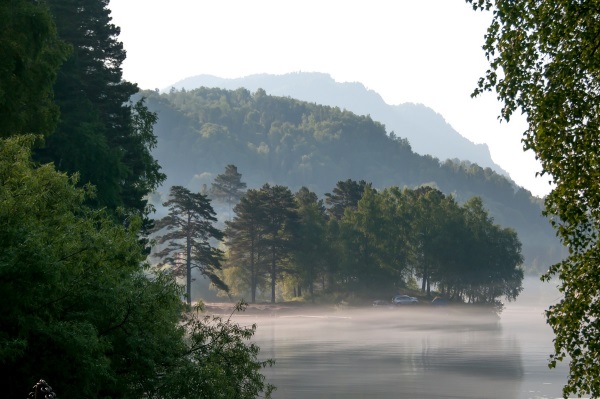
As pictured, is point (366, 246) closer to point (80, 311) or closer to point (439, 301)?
point (439, 301)

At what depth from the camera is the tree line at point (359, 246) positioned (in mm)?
119500

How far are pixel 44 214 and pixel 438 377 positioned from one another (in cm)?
3338

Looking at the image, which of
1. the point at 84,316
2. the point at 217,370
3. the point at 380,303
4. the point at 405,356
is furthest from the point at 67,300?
the point at 380,303

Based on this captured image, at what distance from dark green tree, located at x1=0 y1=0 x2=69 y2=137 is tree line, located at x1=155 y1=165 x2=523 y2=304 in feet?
255

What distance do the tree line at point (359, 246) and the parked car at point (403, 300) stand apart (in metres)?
2.13

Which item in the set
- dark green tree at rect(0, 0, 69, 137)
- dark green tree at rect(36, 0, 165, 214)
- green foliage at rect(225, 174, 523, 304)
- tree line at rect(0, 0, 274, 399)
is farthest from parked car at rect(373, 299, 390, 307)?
tree line at rect(0, 0, 274, 399)

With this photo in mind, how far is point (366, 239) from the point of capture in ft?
408

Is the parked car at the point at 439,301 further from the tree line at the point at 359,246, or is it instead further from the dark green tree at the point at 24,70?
the dark green tree at the point at 24,70

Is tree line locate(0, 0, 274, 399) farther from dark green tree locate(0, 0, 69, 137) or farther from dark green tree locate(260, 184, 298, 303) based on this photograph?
dark green tree locate(260, 184, 298, 303)

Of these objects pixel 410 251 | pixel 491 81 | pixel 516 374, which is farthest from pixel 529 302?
pixel 491 81

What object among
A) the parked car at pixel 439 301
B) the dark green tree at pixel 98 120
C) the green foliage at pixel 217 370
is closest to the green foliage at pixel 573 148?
the green foliage at pixel 217 370

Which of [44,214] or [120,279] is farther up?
[44,214]

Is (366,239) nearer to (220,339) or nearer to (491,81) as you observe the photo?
(220,339)

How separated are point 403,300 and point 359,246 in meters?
10.3
